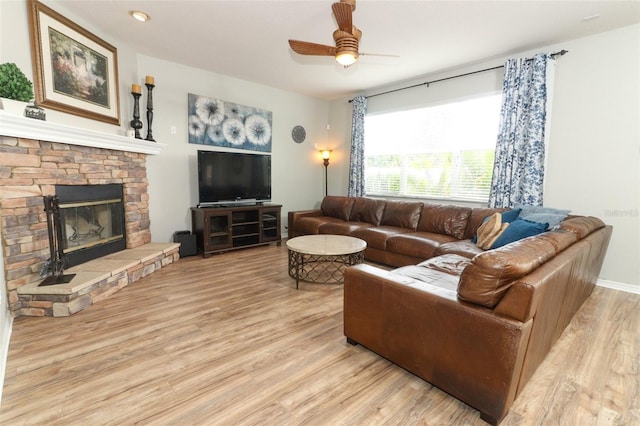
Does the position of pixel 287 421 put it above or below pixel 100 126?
below

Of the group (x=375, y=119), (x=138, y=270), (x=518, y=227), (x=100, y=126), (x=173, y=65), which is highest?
(x=173, y=65)

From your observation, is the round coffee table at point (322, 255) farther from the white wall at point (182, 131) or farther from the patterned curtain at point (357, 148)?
the white wall at point (182, 131)

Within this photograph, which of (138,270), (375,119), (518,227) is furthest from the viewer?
(375,119)

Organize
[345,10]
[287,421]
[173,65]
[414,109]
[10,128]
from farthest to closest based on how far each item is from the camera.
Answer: [414,109] < [173,65] < [10,128] < [345,10] < [287,421]

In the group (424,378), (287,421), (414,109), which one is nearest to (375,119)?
(414,109)

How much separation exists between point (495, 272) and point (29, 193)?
3.40 m

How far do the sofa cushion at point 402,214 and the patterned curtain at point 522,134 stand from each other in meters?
1.02

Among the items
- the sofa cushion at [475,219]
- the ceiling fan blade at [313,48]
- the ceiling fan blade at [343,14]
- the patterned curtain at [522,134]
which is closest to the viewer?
the ceiling fan blade at [343,14]

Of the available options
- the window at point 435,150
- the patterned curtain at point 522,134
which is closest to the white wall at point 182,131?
the window at point 435,150

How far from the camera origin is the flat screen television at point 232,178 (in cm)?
413

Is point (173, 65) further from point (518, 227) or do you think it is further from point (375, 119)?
point (518, 227)

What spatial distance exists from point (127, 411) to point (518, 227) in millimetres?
3184

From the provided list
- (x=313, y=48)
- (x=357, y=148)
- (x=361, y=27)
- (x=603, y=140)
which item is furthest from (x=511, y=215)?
(x=357, y=148)

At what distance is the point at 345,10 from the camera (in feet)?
6.54
